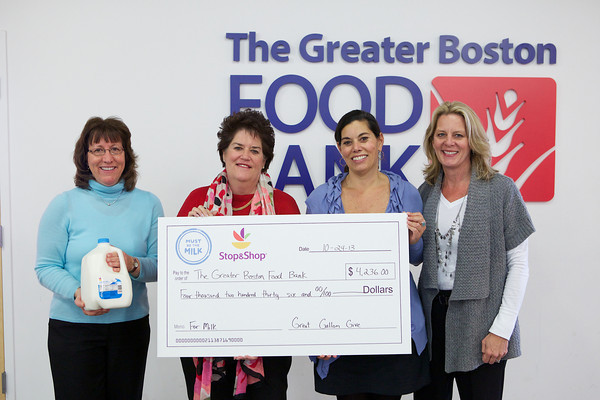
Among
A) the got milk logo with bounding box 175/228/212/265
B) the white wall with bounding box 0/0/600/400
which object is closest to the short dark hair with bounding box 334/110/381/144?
the got milk logo with bounding box 175/228/212/265

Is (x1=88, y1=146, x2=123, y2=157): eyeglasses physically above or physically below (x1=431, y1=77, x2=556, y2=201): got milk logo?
below

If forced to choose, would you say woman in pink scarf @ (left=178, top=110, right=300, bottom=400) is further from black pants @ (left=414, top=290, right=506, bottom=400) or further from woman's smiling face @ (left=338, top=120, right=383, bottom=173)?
black pants @ (left=414, top=290, right=506, bottom=400)

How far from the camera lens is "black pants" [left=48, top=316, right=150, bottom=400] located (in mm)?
1821

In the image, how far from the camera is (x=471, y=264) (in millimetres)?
1744

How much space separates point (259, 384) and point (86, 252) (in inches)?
35.2

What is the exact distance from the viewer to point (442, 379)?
189 centimetres

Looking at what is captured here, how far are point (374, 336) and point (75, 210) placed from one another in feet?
4.37

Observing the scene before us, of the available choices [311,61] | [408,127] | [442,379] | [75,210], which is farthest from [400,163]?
[75,210]

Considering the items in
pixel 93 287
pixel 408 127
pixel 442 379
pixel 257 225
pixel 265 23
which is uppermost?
pixel 265 23

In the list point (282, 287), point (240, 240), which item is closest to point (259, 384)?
point (282, 287)

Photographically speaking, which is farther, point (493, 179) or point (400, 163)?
point (400, 163)

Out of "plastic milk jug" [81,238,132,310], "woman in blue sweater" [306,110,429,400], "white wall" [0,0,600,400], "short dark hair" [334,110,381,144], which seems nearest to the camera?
"plastic milk jug" [81,238,132,310]

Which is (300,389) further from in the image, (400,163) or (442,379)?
(400,163)

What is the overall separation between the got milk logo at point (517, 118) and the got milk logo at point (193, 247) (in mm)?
1786
